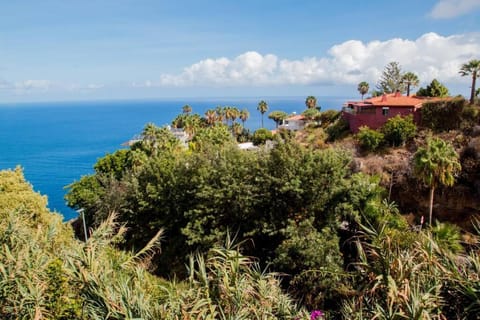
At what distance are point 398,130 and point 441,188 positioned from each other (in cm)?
697

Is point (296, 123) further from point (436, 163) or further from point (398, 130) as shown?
point (436, 163)

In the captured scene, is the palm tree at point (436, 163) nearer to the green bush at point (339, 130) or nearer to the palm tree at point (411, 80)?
the green bush at point (339, 130)

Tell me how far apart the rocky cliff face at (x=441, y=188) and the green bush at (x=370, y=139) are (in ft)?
6.48

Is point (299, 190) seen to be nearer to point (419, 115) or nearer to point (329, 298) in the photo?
point (329, 298)

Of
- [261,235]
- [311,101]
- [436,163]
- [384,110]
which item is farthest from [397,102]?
[311,101]

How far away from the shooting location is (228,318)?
26.5ft

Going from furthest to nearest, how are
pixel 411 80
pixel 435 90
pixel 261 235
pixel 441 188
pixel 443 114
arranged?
pixel 411 80 → pixel 435 90 → pixel 443 114 → pixel 441 188 → pixel 261 235

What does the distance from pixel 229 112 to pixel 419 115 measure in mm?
36477

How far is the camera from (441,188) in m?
27.1

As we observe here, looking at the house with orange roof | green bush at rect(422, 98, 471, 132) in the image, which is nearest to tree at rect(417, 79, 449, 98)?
the house with orange roof

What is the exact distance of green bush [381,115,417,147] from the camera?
105 feet

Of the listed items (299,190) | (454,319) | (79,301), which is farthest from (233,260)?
(299,190)

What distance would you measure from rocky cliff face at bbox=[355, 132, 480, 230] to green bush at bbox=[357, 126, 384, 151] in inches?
77.8

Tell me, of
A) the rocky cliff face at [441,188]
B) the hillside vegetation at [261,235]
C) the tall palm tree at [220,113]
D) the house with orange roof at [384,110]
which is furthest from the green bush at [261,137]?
the rocky cliff face at [441,188]
